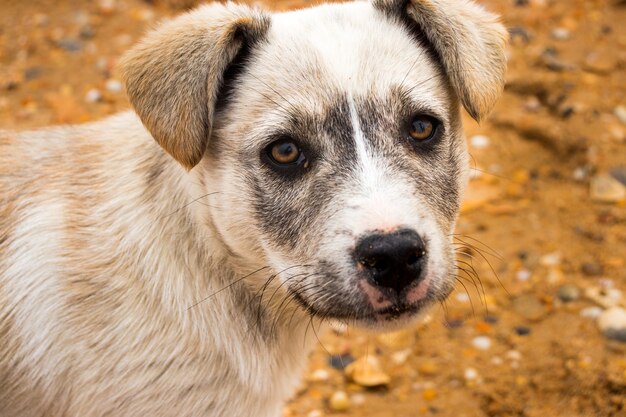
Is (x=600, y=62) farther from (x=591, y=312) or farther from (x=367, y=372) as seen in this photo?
(x=367, y=372)

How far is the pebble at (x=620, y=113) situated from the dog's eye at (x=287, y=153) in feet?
14.5

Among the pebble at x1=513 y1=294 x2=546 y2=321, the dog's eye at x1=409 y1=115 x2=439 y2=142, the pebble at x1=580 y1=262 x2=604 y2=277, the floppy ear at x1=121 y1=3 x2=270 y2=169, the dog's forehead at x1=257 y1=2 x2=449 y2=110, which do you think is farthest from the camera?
the pebble at x1=580 y1=262 x2=604 y2=277

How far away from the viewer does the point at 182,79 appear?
10.9ft

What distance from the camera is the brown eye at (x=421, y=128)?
137 inches

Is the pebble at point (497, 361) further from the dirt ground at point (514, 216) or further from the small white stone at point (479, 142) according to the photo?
the small white stone at point (479, 142)

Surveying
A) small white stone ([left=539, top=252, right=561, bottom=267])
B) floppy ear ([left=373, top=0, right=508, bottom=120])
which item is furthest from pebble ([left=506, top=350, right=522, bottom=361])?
floppy ear ([left=373, top=0, right=508, bottom=120])

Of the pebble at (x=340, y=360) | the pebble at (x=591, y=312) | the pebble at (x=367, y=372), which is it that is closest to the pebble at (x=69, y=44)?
the pebble at (x=340, y=360)

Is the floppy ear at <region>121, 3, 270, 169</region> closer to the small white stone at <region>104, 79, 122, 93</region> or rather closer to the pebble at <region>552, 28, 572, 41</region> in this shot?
the small white stone at <region>104, 79, 122, 93</region>

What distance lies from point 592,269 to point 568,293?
301mm

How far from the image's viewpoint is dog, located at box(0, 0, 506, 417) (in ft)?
10.8

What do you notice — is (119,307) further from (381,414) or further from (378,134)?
(381,414)

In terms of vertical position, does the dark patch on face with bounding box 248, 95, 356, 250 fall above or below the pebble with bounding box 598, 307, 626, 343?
above

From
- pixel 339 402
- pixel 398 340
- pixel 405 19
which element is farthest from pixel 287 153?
pixel 398 340

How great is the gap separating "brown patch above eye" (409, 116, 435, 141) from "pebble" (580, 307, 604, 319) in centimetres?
247
